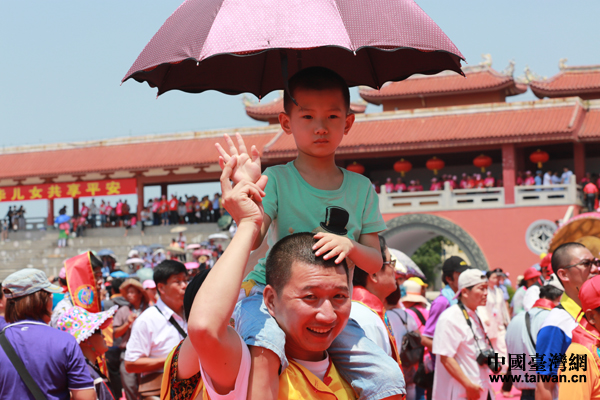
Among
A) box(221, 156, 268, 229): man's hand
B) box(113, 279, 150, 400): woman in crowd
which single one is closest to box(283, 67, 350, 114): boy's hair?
box(221, 156, 268, 229): man's hand

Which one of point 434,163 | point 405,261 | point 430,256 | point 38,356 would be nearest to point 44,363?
point 38,356

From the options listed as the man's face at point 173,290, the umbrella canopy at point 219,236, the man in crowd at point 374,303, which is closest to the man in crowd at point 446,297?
the man in crowd at point 374,303

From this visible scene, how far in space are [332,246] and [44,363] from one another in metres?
2.11

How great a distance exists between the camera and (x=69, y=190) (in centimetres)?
2514

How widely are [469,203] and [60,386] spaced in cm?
1810

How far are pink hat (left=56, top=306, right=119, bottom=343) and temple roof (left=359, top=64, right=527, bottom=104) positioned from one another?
19.6 m

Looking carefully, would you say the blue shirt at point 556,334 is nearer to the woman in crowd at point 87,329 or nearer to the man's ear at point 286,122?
the man's ear at point 286,122

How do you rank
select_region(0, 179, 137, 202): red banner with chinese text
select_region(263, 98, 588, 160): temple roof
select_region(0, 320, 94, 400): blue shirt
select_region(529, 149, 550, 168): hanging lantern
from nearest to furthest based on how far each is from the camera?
select_region(0, 320, 94, 400): blue shirt, select_region(263, 98, 588, 160): temple roof, select_region(529, 149, 550, 168): hanging lantern, select_region(0, 179, 137, 202): red banner with chinese text

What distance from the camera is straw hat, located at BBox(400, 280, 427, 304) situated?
25.0 feet

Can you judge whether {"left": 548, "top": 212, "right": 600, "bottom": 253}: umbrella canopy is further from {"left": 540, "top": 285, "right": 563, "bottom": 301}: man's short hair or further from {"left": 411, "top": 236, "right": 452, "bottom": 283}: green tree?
{"left": 411, "top": 236, "right": 452, "bottom": 283}: green tree

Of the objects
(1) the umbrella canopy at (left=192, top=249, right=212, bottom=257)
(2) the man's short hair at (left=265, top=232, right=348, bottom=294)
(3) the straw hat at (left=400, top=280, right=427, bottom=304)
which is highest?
(2) the man's short hair at (left=265, top=232, right=348, bottom=294)

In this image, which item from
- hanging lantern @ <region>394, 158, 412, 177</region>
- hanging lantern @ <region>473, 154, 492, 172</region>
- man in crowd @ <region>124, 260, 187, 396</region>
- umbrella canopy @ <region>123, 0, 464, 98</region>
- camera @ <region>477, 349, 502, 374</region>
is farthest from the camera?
hanging lantern @ <region>394, 158, 412, 177</region>

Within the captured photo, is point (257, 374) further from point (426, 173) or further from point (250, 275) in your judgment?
point (426, 173)

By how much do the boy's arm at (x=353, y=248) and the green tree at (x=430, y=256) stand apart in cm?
3268
